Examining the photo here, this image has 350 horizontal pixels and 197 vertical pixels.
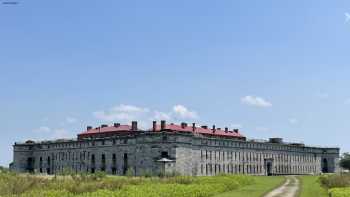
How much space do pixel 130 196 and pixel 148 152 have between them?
266ft

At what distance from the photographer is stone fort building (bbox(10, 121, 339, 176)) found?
11825cm

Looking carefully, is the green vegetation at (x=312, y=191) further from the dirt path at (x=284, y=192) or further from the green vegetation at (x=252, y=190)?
the green vegetation at (x=252, y=190)

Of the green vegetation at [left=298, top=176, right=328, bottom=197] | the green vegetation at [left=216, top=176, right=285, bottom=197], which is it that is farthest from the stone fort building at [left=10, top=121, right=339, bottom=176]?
the green vegetation at [left=298, top=176, right=328, bottom=197]

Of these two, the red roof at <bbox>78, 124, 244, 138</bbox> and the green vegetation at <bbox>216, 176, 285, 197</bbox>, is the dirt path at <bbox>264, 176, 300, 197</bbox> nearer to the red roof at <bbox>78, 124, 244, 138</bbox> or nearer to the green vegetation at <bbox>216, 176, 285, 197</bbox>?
the green vegetation at <bbox>216, 176, 285, 197</bbox>

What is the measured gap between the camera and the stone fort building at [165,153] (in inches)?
4656

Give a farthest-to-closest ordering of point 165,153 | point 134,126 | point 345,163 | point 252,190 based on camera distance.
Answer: point 345,163, point 134,126, point 165,153, point 252,190

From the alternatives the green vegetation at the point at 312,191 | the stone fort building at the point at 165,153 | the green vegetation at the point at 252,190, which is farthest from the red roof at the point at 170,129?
the green vegetation at the point at 312,191

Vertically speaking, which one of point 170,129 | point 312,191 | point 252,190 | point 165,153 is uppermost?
point 170,129

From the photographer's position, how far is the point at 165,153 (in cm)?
11769

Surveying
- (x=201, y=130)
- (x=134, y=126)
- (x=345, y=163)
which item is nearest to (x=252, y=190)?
(x=134, y=126)

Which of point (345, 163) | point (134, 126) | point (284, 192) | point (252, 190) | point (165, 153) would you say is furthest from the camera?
point (345, 163)

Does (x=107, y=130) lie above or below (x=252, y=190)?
above

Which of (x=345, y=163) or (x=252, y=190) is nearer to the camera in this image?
(x=252, y=190)

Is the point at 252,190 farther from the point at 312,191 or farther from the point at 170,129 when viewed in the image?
the point at 170,129
